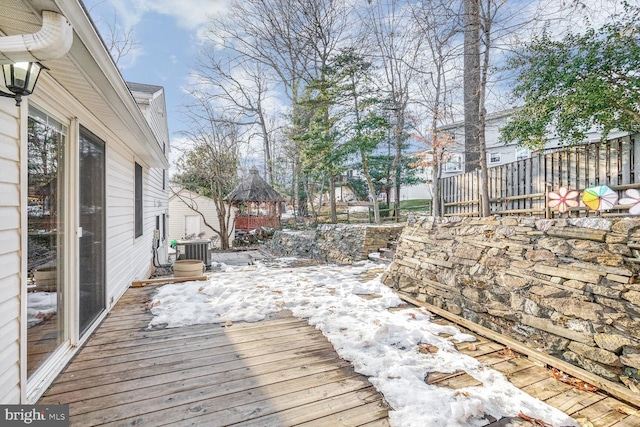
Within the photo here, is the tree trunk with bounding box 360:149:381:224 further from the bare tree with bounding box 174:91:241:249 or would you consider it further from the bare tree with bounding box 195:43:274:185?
the bare tree with bounding box 195:43:274:185

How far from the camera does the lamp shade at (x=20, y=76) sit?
1.50 metres

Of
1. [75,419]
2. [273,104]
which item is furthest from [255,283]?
[273,104]

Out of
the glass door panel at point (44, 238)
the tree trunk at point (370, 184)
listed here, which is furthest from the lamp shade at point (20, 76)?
the tree trunk at point (370, 184)

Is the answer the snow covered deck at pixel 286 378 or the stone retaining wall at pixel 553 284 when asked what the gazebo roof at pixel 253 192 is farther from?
the stone retaining wall at pixel 553 284

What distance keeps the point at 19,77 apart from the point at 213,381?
222 cm

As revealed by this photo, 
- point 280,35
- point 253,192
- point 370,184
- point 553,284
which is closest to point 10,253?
point 553,284

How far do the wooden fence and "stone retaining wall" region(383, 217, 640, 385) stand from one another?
1.81m

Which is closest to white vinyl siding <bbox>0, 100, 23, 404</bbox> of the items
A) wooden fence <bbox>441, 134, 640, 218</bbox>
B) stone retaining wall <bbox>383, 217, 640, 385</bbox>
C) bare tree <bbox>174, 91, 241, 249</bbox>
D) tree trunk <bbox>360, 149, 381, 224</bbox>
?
stone retaining wall <bbox>383, 217, 640, 385</bbox>

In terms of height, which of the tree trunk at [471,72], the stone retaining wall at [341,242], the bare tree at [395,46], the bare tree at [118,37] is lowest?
the stone retaining wall at [341,242]

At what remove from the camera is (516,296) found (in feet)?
10.0

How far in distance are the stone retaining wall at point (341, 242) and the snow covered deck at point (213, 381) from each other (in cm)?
473

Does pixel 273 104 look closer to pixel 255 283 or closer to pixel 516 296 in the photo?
Answer: pixel 255 283

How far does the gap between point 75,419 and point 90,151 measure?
2.49 metres

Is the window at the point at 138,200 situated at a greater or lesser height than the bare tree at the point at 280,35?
lesser
